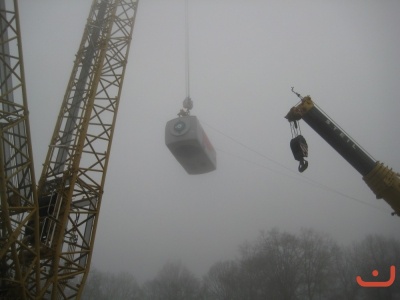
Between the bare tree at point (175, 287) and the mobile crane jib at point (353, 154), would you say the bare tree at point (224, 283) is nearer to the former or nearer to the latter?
the bare tree at point (175, 287)

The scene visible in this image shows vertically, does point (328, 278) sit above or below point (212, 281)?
below

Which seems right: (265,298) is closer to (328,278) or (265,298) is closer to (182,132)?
(328,278)

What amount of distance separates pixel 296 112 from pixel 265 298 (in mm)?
47565

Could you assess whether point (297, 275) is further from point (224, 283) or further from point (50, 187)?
point (50, 187)

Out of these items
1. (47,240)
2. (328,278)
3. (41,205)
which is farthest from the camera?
(328,278)

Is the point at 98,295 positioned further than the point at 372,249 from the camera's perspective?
Yes

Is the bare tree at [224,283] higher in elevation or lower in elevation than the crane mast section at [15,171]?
higher

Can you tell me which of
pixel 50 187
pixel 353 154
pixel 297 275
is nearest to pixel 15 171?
pixel 50 187

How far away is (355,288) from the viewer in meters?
47.3

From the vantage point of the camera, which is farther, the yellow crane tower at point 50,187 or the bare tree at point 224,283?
the bare tree at point 224,283

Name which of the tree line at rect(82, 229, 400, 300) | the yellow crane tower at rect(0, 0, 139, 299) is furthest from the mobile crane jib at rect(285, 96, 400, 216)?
the tree line at rect(82, 229, 400, 300)

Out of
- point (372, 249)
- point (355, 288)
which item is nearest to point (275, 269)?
point (355, 288)

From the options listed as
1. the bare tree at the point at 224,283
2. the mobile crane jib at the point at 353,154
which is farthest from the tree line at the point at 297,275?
the mobile crane jib at the point at 353,154

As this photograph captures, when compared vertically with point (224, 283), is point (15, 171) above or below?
below
